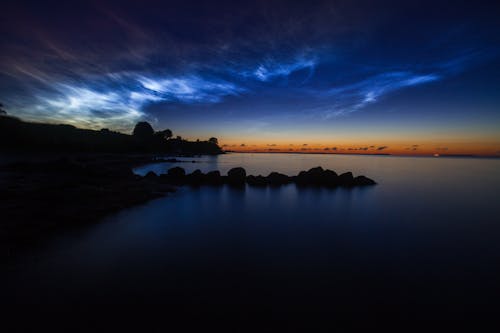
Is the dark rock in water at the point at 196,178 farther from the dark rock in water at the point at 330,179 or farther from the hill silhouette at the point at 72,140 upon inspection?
the hill silhouette at the point at 72,140

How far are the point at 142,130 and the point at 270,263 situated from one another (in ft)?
538

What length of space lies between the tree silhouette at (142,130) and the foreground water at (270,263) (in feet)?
495

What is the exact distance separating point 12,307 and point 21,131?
132712 mm

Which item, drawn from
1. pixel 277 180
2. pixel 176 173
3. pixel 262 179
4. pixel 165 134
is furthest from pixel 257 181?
pixel 165 134

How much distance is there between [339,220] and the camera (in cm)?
1438

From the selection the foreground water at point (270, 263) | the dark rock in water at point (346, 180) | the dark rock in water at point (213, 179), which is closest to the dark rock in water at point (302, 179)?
the dark rock in water at point (346, 180)

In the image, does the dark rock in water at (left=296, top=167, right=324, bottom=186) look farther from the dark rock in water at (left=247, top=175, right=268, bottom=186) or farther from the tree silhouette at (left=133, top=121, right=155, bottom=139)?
the tree silhouette at (left=133, top=121, right=155, bottom=139)

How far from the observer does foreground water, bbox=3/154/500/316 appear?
598cm

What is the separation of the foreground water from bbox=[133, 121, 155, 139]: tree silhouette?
151 metres

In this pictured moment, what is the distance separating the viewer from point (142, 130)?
14712 centimetres

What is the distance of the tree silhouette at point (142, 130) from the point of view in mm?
145850

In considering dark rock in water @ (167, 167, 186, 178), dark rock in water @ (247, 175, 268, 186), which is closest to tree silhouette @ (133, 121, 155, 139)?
dark rock in water @ (167, 167, 186, 178)

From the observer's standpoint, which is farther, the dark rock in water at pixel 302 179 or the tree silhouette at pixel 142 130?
the tree silhouette at pixel 142 130

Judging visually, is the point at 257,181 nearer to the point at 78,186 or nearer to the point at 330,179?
the point at 330,179
